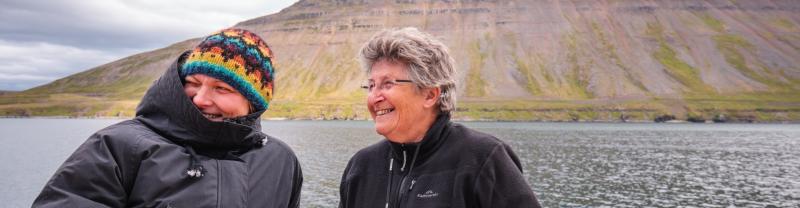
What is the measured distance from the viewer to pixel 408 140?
4820mm

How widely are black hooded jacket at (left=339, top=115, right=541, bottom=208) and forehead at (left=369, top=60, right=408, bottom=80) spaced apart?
0.51 m

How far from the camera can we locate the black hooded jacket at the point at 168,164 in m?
3.31

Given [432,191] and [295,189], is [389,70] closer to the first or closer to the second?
[432,191]

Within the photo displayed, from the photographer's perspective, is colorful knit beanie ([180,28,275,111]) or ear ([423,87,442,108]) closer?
colorful knit beanie ([180,28,275,111])

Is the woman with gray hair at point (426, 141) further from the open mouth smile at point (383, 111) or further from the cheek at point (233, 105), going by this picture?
the cheek at point (233, 105)

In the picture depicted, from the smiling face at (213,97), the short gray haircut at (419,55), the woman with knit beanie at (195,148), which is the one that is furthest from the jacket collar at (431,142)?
the smiling face at (213,97)

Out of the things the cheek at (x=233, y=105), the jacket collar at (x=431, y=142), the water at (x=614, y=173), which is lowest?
the water at (x=614, y=173)

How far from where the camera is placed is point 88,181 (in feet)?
10.8

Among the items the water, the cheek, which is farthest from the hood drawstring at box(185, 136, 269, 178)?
the water

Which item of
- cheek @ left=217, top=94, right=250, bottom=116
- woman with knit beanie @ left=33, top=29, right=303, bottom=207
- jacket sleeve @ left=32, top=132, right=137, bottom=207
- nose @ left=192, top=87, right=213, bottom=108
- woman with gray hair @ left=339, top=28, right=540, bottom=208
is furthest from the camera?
woman with gray hair @ left=339, top=28, right=540, bottom=208

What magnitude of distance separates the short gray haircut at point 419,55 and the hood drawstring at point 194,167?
1.70 m

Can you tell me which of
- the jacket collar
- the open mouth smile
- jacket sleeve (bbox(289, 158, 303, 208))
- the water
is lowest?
the water

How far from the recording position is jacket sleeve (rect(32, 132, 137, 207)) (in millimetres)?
3229

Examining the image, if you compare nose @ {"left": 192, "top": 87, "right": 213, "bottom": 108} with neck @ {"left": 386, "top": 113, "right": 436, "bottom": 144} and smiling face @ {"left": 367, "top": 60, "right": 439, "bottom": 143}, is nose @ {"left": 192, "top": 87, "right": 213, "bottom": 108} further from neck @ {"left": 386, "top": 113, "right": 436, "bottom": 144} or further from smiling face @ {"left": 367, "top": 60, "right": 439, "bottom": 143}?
neck @ {"left": 386, "top": 113, "right": 436, "bottom": 144}
